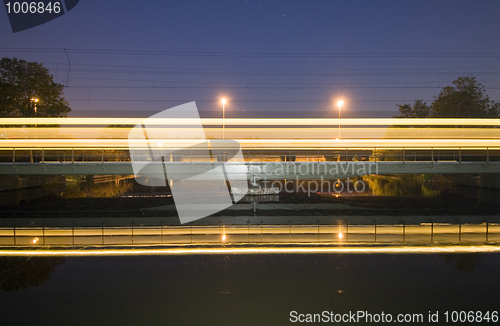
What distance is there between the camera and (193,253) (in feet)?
22.4

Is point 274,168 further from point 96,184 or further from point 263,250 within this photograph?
point 96,184

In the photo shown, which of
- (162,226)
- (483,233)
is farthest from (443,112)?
(162,226)

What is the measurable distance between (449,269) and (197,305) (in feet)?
16.8

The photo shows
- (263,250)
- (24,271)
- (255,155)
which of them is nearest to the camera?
(24,271)

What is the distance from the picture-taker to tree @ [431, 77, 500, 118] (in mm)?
26234

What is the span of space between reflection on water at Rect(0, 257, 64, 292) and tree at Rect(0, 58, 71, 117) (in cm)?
2039

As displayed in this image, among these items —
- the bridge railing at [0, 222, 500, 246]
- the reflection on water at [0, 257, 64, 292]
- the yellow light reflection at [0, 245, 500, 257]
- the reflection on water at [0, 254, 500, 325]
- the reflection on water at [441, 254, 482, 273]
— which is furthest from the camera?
the bridge railing at [0, 222, 500, 246]

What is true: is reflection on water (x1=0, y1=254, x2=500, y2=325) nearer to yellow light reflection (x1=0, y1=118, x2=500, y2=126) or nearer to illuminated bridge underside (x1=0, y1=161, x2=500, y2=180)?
illuminated bridge underside (x1=0, y1=161, x2=500, y2=180)

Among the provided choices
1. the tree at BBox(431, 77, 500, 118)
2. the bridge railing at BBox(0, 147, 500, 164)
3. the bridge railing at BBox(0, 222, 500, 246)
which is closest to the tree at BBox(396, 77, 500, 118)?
the tree at BBox(431, 77, 500, 118)

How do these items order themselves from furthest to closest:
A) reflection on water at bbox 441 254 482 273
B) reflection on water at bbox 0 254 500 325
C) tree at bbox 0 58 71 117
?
tree at bbox 0 58 71 117 → reflection on water at bbox 441 254 482 273 → reflection on water at bbox 0 254 500 325

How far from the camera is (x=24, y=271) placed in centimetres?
590

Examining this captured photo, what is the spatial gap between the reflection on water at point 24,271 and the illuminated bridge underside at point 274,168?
317 inches

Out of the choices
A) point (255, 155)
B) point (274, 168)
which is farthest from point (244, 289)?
point (255, 155)

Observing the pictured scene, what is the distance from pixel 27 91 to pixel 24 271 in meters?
22.7
